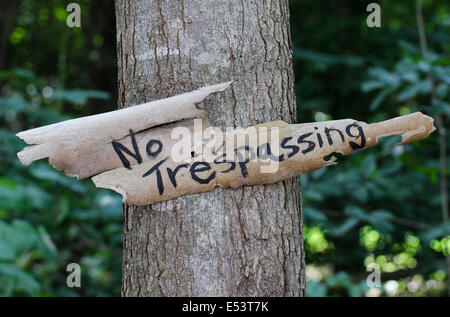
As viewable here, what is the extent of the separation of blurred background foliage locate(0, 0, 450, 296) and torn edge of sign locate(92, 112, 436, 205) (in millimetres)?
990

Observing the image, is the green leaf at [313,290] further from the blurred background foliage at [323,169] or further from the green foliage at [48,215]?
the green foliage at [48,215]

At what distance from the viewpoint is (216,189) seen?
1087mm

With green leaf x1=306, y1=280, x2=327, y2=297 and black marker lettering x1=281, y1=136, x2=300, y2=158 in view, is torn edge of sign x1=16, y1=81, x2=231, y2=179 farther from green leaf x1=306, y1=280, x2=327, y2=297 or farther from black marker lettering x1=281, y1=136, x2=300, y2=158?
green leaf x1=306, y1=280, x2=327, y2=297

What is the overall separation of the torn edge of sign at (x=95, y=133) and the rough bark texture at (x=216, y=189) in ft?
0.24

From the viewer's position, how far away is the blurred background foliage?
112 inches

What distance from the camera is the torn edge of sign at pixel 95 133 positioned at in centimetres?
105

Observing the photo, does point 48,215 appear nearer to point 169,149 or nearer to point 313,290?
point 313,290

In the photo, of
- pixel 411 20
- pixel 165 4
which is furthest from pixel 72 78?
pixel 165 4

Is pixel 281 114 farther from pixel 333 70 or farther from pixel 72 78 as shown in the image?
pixel 72 78

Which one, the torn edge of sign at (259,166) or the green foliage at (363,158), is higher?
the green foliage at (363,158)

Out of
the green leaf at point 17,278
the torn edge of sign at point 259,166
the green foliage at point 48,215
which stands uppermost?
the green foliage at point 48,215

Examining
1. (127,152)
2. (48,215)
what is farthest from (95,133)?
(48,215)

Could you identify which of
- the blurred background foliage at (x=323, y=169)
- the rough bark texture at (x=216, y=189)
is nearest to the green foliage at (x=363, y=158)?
the blurred background foliage at (x=323, y=169)

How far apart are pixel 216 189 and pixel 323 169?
1.94m
